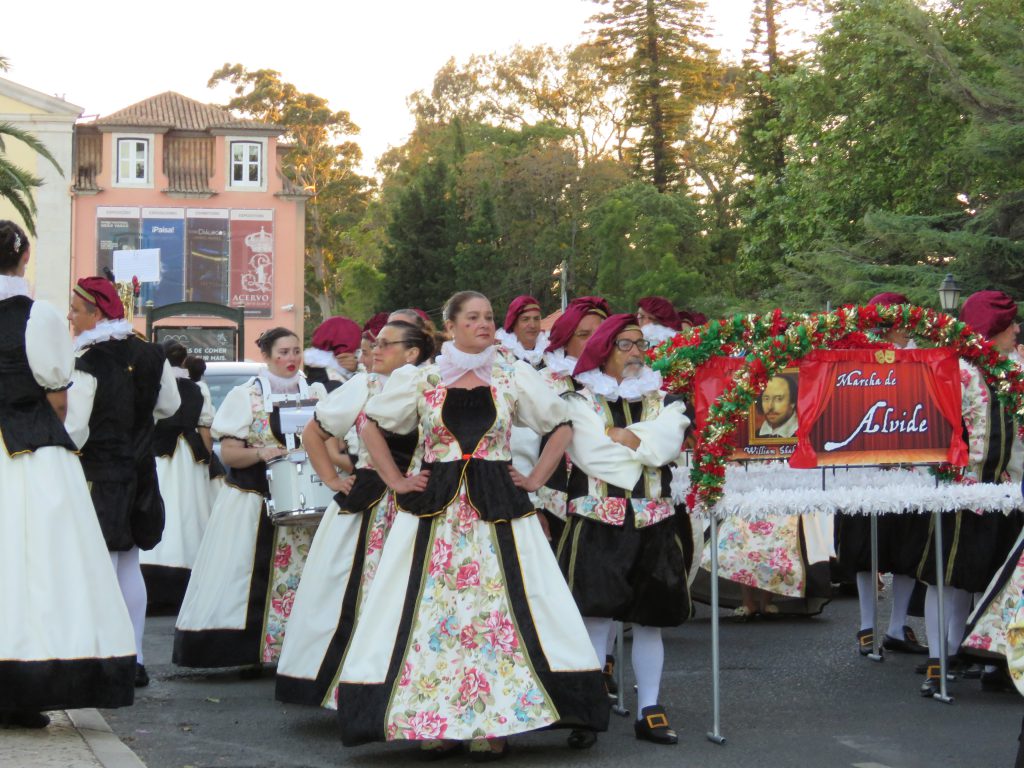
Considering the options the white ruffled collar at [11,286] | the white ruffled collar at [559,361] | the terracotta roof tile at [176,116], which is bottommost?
the white ruffled collar at [559,361]

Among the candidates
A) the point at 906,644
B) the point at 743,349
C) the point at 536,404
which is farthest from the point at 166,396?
the point at 906,644

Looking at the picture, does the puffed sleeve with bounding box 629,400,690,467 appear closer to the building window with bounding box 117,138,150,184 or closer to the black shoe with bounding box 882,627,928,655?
the black shoe with bounding box 882,627,928,655

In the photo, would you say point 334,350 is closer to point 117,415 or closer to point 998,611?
point 117,415

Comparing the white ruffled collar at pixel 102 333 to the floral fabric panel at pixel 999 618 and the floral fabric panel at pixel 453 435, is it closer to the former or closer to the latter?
the floral fabric panel at pixel 453 435

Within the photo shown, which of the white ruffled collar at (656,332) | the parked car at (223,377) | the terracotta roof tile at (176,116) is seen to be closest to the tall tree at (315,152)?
the terracotta roof tile at (176,116)

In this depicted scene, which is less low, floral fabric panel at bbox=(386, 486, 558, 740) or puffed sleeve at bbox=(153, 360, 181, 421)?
puffed sleeve at bbox=(153, 360, 181, 421)

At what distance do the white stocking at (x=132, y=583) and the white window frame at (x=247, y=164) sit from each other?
181 ft

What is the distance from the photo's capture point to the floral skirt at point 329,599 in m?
7.59

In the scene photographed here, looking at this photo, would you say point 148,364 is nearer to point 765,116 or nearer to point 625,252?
point 625,252

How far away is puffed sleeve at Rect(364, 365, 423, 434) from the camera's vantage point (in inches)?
280

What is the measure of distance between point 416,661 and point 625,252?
43.8 m

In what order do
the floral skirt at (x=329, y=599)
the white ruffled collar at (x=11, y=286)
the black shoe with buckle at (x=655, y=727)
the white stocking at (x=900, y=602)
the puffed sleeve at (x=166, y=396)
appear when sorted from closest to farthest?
1. the white ruffled collar at (x=11, y=286)
2. the black shoe with buckle at (x=655, y=727)
3. the floral skirt at (x=329, y=599)
4. the puffed sleeve at (x=166, y=396)
5. the white stocking at (x=900, y=602)

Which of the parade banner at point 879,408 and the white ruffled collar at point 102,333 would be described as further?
the white ruffled collar at point 102,333

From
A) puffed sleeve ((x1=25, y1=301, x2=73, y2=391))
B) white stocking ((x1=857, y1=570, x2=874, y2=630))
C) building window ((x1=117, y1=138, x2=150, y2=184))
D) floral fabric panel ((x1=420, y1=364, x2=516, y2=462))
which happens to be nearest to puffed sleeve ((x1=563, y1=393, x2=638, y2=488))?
floral fabric panel ((x1=420, y1=364, x2=516, y2=462))
